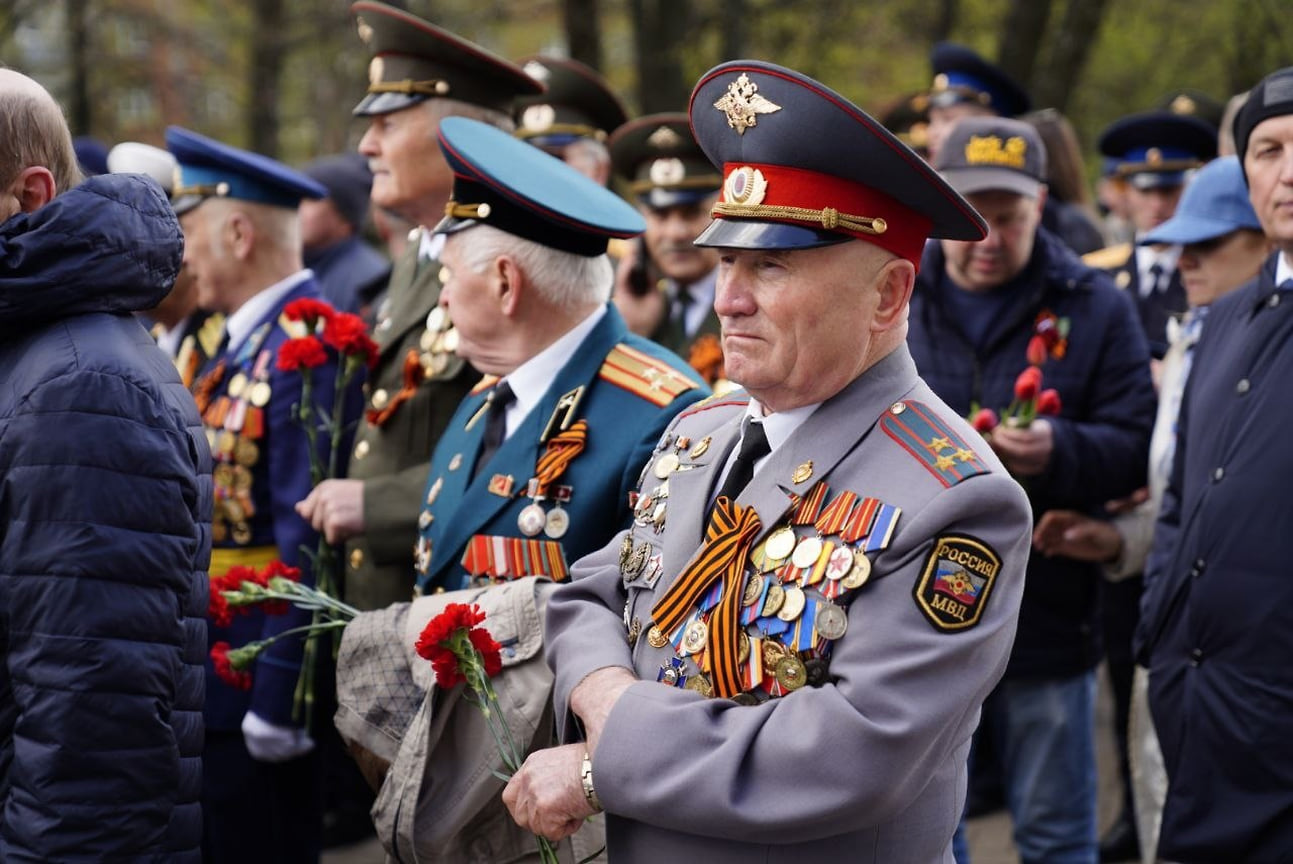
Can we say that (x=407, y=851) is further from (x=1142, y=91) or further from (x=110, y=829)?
(x=1142, y=91)

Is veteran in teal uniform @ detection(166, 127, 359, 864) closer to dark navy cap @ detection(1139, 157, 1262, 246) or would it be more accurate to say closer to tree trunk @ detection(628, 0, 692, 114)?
dark navy cap @ detection(1139, 157, 1262, 246)

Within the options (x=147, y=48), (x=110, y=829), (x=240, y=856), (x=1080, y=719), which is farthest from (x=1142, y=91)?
(x=110, y=829)

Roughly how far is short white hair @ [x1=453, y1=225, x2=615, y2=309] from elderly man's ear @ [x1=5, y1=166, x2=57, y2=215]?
3.45 ft

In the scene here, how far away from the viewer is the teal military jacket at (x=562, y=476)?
11.8 ft

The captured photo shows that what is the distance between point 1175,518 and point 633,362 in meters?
1.57

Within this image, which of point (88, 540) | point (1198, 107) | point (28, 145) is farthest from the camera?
point (1198, 107)

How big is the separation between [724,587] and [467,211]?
5.29 ft

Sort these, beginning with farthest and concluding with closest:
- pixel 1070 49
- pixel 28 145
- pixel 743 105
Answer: pixel 1070 49 < pixel 28 145 < pixel 743 105

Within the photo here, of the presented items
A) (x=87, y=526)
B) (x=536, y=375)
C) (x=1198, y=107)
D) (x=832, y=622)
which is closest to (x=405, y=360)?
(x=536, y=375)

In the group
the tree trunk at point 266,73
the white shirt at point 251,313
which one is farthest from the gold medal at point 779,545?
the tree trunk at point 266,73

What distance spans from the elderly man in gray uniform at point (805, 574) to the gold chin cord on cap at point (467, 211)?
3.58ft

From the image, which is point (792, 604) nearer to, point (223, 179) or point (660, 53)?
point (223, 179)

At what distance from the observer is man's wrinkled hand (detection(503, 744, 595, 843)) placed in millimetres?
2576

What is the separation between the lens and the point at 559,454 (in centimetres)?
363
